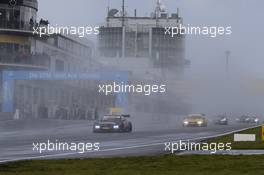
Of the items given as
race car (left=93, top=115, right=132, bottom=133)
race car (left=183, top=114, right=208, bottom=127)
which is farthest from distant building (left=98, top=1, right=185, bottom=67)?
race car (left=183, top=114, right=208, bottom=127)

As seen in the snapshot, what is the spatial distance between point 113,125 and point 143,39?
19428mm

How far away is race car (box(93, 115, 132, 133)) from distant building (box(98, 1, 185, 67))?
15.6 m

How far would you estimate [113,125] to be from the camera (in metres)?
49.8

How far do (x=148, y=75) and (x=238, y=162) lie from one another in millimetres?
5440

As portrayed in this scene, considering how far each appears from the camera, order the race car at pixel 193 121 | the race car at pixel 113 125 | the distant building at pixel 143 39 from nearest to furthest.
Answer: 1. the distant building at pixel 143 39
2. the race car at pixel 113 125
3. the race car at pixel 193 121

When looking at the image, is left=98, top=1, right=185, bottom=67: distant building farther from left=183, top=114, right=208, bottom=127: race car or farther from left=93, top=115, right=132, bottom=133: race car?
left=183, top=114, right=208, bottom=127: race car

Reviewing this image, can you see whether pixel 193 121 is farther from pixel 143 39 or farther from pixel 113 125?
pixel 143 39

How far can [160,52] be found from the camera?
30.2 metres

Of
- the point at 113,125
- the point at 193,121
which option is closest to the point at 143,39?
the point at 113,125

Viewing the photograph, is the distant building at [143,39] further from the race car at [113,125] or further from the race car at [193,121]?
the race car at [193,121]

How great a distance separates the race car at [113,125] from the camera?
156 feet

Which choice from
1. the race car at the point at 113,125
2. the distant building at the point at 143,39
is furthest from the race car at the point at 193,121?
the distant building at the point at 143,39

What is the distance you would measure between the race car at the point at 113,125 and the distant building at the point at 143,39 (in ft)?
→ 51.2

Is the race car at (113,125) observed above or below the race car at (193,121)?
above
